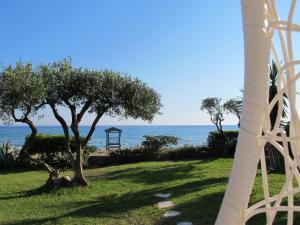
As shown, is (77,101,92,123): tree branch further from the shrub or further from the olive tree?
the shrub

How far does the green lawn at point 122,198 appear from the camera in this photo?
367 inches

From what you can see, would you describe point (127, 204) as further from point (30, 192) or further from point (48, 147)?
point (48, 147)

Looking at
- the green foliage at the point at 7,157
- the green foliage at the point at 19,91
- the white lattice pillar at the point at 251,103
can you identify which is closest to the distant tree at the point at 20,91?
the green foliage at the point at 19,91

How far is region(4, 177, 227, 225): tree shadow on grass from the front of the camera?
379 inches

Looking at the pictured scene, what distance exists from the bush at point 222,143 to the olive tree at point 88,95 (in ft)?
31.3

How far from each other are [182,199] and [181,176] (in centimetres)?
465

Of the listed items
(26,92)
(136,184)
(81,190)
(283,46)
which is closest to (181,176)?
(136,184)

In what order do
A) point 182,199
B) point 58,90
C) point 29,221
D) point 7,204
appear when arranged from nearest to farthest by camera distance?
point 29,221, point 182,199, point 7,204, point 58,90

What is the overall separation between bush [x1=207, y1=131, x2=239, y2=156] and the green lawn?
250 inches

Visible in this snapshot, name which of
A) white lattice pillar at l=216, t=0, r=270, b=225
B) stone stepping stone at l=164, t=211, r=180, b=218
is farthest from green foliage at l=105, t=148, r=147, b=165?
white lattice pillar at l=216, t=0, r=270, b=225

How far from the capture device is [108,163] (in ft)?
72.3

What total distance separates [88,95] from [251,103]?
13.0 metres

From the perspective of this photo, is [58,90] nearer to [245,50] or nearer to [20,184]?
[20,184]

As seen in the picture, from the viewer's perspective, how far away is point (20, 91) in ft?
42.0
